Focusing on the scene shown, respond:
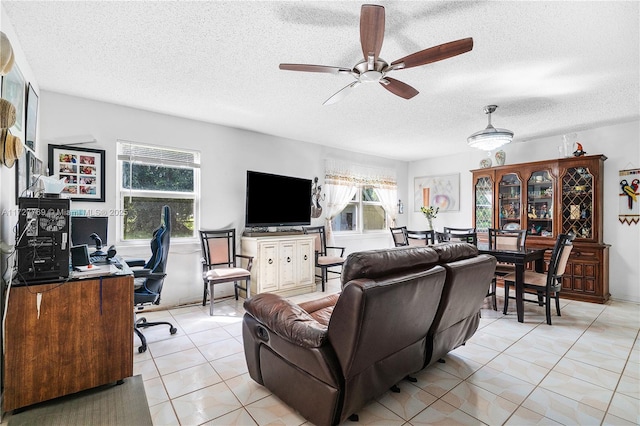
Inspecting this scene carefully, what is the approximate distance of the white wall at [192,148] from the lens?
3295 millimetres

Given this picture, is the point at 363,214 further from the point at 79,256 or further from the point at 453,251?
the point at 79,256

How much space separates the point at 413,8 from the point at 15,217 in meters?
3.09

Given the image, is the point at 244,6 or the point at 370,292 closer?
the point at 370,292

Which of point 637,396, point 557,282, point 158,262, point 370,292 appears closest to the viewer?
point 370,292

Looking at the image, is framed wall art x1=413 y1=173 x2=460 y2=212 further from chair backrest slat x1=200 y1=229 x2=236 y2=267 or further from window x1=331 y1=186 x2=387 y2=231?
chair backrest slat x1=200 y1=229 x2=236 y2=267

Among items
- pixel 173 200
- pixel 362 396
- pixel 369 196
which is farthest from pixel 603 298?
pixel 173 200

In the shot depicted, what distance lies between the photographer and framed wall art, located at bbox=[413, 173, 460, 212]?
604cm

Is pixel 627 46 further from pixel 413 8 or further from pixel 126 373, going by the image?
pixel 126 373

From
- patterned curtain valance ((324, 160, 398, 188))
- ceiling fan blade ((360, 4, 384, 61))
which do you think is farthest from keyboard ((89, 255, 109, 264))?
patterned curtain valance ((324, 160, 398, 188))

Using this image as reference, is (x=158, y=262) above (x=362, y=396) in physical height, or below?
above

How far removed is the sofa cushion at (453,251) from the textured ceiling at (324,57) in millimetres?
1452

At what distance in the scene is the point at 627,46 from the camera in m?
2.24

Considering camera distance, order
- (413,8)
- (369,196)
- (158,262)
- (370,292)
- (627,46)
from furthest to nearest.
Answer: (369,196) < (158,262) < (627,46) < (413,8) < (370,292)

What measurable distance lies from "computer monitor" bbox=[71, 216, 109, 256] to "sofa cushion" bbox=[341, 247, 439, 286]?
8.39 ft
